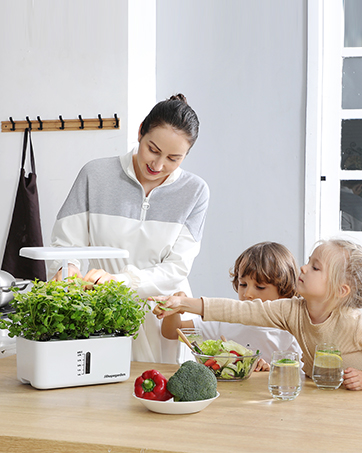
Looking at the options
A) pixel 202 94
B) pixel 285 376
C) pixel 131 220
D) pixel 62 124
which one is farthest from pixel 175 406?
pixel 202 94

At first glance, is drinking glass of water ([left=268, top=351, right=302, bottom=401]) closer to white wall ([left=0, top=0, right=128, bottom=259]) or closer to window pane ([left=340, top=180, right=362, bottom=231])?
white wall ([left=0, top=0, right=128, bottom=259])

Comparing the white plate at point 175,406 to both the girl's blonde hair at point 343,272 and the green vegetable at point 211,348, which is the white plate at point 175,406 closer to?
the green vegetable at point 211,348

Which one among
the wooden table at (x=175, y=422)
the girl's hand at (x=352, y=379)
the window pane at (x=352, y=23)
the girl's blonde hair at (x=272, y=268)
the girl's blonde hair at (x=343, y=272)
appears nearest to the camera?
the wooden table at (x=175, y=422)

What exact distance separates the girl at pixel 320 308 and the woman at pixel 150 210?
322mm

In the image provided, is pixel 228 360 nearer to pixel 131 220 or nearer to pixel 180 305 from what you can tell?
pixel 180 305

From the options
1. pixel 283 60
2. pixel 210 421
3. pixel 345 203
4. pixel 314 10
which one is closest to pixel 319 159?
pixel 345 203

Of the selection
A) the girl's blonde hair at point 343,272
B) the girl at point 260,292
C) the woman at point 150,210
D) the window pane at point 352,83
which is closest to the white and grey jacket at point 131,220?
the woman at point 150,210

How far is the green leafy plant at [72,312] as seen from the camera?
138cm

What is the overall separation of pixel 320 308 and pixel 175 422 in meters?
0.61

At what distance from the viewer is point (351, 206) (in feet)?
10.1

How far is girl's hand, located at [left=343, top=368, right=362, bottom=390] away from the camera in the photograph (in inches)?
58.1

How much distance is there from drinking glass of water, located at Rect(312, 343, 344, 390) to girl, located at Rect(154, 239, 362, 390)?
0.12 feet

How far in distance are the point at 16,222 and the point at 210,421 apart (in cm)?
193

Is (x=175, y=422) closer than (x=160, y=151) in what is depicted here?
Yes
